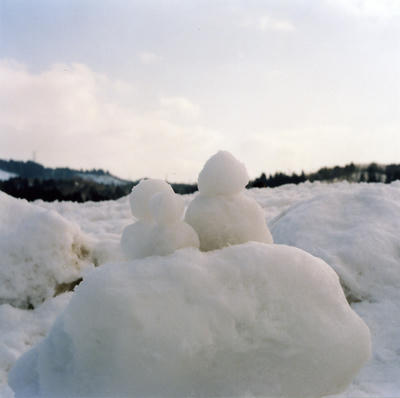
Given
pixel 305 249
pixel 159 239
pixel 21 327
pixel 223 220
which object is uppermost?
pixel 223 220

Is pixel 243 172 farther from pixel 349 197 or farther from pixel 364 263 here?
pixel 349 197

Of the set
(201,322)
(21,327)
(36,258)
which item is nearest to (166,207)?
(201,322)

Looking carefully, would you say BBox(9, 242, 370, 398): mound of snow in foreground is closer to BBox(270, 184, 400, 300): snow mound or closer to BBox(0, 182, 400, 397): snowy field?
BBox(0, 182, 400, 397): snowy field

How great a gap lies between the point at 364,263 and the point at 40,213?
3455 mm

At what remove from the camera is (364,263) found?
4570 millimetres

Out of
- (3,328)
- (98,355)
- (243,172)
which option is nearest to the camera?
(98,355)

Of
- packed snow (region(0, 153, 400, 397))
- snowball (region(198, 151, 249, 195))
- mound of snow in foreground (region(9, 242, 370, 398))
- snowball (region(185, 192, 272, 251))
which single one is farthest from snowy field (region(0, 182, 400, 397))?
snowball (region(198, 151, 249, 195))

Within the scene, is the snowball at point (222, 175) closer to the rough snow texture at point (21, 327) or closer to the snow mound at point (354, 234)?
the rough snow texture at point (21, 327)

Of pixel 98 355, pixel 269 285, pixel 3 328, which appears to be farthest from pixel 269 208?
pixel 98 355

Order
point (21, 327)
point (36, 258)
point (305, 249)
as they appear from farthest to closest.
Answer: point (305, 249), point (36, 258), point (21, 327)

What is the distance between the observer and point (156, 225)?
2.51m

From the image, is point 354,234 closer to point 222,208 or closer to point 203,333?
point 222,208

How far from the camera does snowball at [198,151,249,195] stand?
2555 millimetres

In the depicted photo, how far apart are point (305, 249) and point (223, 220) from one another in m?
2.56
